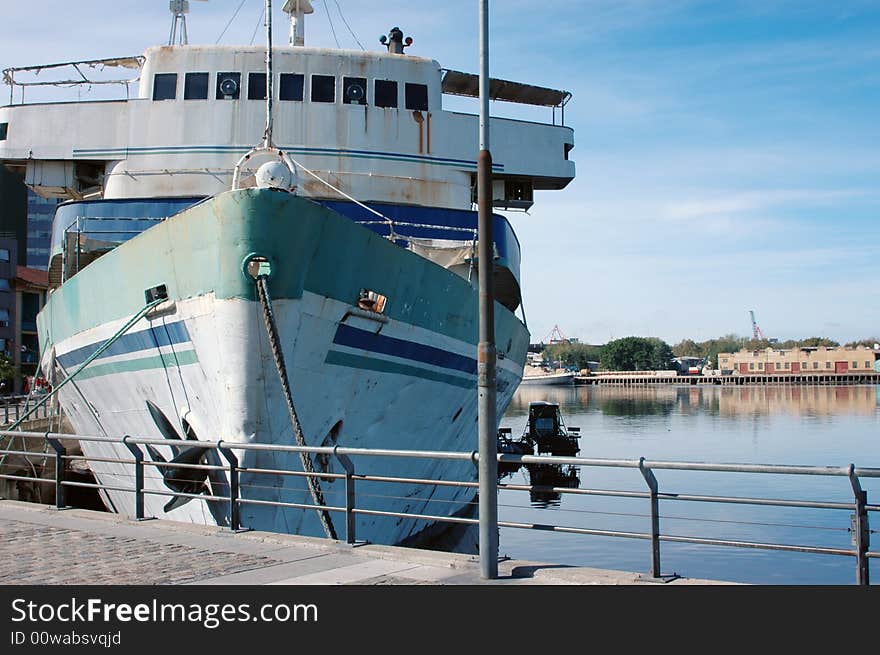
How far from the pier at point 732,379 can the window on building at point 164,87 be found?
162462mm

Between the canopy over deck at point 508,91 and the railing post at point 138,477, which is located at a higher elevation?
the canopy over deck at point 508,91

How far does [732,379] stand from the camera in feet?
561

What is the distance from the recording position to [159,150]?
1759 centimetres

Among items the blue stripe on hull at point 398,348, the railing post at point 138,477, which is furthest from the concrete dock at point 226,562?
the blue stripe on hull at point 398,348

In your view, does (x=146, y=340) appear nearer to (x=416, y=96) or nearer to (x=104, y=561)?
(x=104, y=561)

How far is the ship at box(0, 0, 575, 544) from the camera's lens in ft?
36.9

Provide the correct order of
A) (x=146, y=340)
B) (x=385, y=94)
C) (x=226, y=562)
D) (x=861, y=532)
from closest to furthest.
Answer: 1. (x=861, y=532)
2. (x=226, y=562)
3. (x=146, y=340)
4. (x=385, y=94)

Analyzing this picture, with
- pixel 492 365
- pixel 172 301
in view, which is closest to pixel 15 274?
pixel 172 301

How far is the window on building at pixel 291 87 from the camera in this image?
17.6 meters

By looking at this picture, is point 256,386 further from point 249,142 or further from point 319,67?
point 319,67

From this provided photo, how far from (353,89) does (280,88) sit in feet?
4.49

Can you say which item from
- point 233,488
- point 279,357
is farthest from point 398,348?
point 233,488

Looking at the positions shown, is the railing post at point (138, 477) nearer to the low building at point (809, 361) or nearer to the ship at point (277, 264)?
the ship at point (277, 264)

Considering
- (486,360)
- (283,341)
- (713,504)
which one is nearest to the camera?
(486,360)
